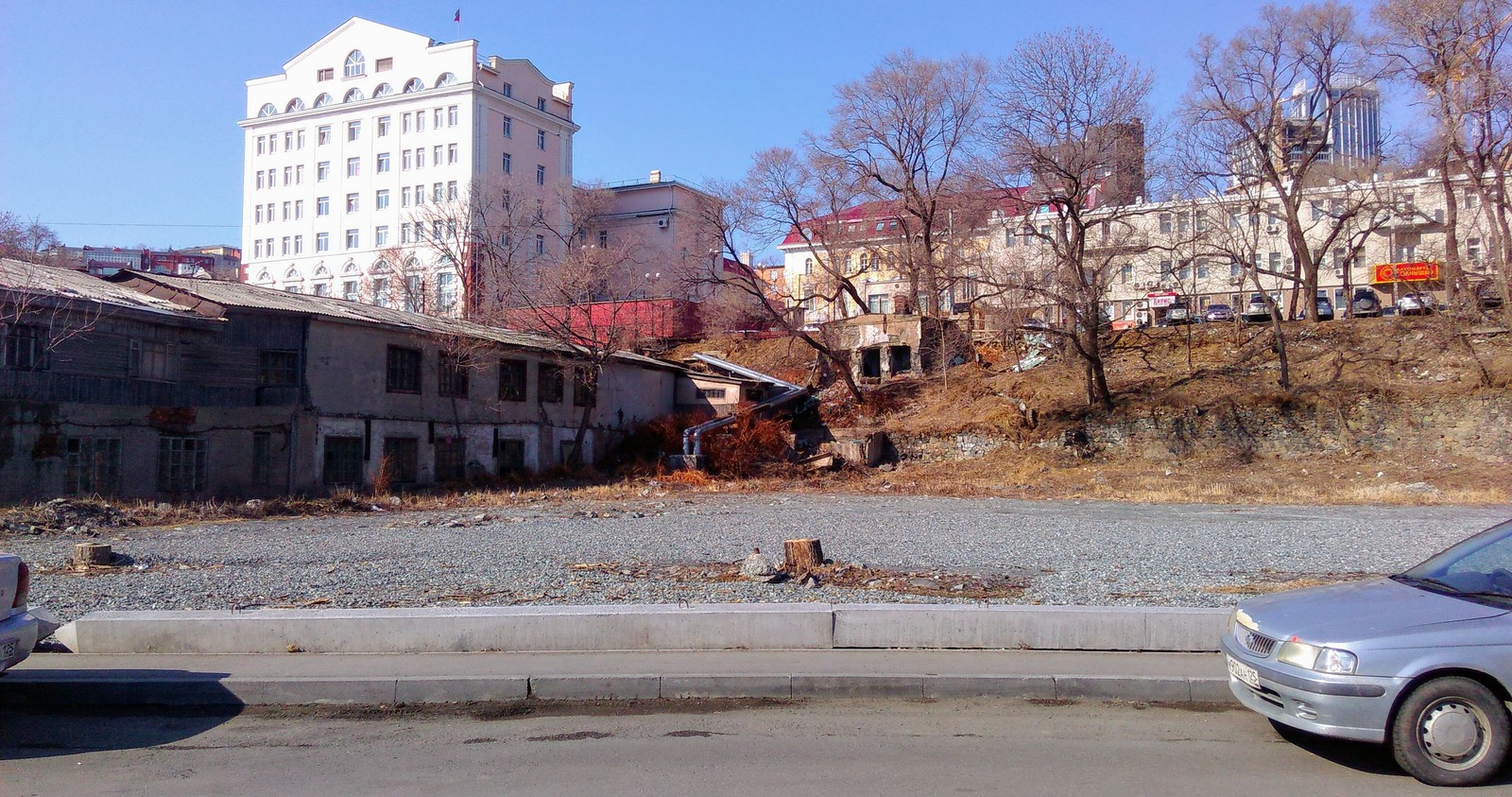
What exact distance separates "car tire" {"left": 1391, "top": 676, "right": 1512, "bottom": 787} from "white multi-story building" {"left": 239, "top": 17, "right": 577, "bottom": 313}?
210ft

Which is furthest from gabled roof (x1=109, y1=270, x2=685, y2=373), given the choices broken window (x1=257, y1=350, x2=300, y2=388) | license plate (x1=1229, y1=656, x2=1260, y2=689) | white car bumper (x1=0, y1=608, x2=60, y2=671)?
license plate (x1=1229, y1=656, x2=1260, y2=689)

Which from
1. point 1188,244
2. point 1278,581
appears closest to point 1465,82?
point 1188,244

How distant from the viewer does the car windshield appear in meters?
5.95

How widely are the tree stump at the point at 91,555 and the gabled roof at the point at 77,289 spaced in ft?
35.2

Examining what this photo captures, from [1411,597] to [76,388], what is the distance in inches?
1021

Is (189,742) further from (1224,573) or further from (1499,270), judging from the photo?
(1499,270)

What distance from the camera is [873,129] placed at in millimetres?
44000

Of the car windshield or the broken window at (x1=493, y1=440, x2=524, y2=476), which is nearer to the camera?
the car windshield

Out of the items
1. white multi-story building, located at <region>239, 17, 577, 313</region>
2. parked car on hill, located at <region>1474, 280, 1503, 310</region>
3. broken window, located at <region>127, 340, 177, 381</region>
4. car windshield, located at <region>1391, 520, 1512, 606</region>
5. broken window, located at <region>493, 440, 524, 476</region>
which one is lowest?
car windshield, located at <region>1391, 520, 1512, 606</region>

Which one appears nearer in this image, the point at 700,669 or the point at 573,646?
the point at 700,669

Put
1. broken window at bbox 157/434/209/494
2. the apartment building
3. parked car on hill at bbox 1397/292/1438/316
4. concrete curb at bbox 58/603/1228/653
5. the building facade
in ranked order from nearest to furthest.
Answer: concrete curb at bbox 58/603/1228/653 < the building facade < broken window at bbox 157/434/209/494 < the apartment building < parked car on hill at bbox 1397/292/1438/316

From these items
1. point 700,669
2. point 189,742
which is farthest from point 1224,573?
point 189,742

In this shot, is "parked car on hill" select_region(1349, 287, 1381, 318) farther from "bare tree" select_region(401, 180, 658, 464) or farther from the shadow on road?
the shadow on road

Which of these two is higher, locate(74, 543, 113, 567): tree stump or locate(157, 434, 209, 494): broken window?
locate(157, 434, 209, 494): broken window
